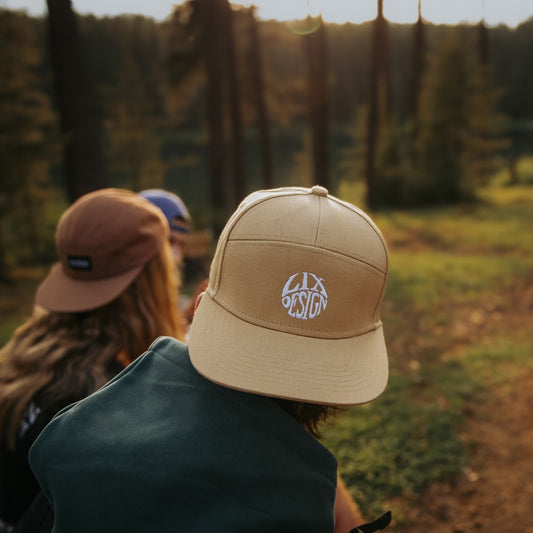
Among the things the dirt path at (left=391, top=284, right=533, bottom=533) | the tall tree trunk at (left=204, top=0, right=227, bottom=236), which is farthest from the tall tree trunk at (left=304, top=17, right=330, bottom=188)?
the dirt path at (left=391, top=284, right=533, bottom=533)

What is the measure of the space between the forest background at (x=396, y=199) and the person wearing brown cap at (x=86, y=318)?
2325 mm

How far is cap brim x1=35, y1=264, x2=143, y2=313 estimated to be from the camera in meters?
1.80

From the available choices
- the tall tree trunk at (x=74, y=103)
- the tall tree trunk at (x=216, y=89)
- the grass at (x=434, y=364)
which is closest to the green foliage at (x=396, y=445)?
the grass at (x=434, y=364)

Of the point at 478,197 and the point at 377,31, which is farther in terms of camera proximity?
the point at 478,197

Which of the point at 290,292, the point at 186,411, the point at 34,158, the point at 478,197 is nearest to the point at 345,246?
the point at 290,292

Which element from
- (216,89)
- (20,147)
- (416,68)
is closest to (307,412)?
(20,147)

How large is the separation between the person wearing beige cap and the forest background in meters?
2.49

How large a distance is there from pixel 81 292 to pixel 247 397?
3.39ft

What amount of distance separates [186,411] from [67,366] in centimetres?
81

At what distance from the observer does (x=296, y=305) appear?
117cm

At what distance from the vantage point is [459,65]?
19.1 metres

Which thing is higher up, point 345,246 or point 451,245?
point 345,246

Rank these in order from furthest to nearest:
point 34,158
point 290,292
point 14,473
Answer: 1. point 34,158
2. point 14,473
3. point 290,292

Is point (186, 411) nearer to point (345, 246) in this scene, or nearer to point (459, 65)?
point (345, 246)
